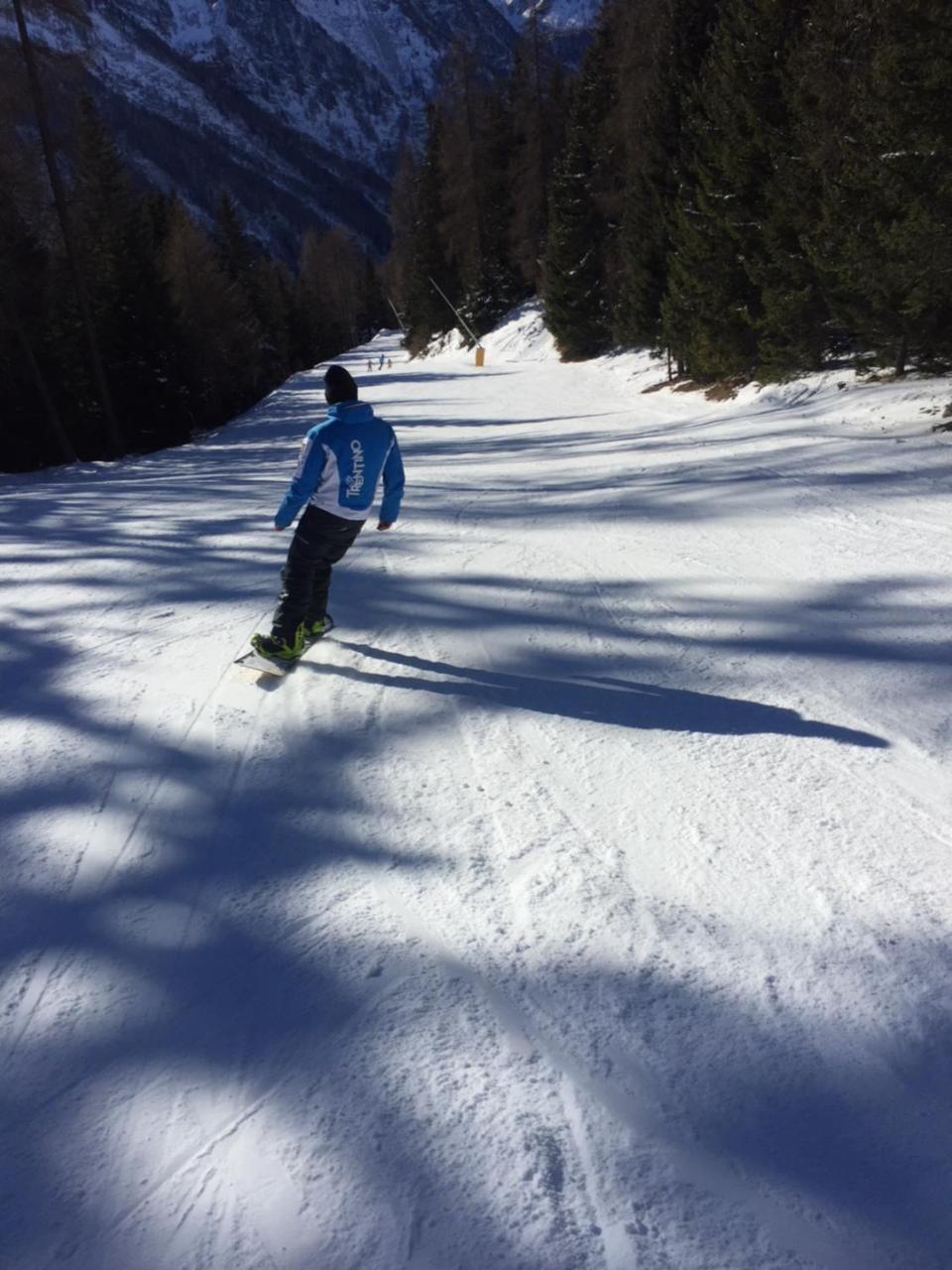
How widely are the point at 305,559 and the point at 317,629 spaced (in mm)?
505

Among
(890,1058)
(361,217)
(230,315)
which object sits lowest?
(890,1058)

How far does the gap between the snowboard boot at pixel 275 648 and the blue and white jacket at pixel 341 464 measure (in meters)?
0.66

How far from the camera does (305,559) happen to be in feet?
14.5

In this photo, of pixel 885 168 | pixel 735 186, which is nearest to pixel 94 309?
pixel 735 186

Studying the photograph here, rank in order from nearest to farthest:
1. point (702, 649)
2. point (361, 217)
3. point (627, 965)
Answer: point (627, 965) < point (702, 649) < point (361, 217)

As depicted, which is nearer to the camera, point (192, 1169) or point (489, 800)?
point (192, 1169)

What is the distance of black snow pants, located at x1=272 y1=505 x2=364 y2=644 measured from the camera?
436cm

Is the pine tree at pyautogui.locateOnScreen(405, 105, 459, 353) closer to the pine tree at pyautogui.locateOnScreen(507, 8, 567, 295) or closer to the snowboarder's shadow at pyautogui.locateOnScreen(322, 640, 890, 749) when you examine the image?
the pine tree at pyautogui.locateOnScreen(507, 8, 567, 295)

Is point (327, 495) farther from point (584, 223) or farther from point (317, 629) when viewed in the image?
point (584, 223)

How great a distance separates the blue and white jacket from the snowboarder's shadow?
0.93 metres

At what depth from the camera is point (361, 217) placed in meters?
164

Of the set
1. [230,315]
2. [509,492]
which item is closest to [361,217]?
[230,315]

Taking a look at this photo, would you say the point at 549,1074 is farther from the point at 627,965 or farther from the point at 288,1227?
the point at 288,1227

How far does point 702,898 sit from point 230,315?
39718 millimetres
